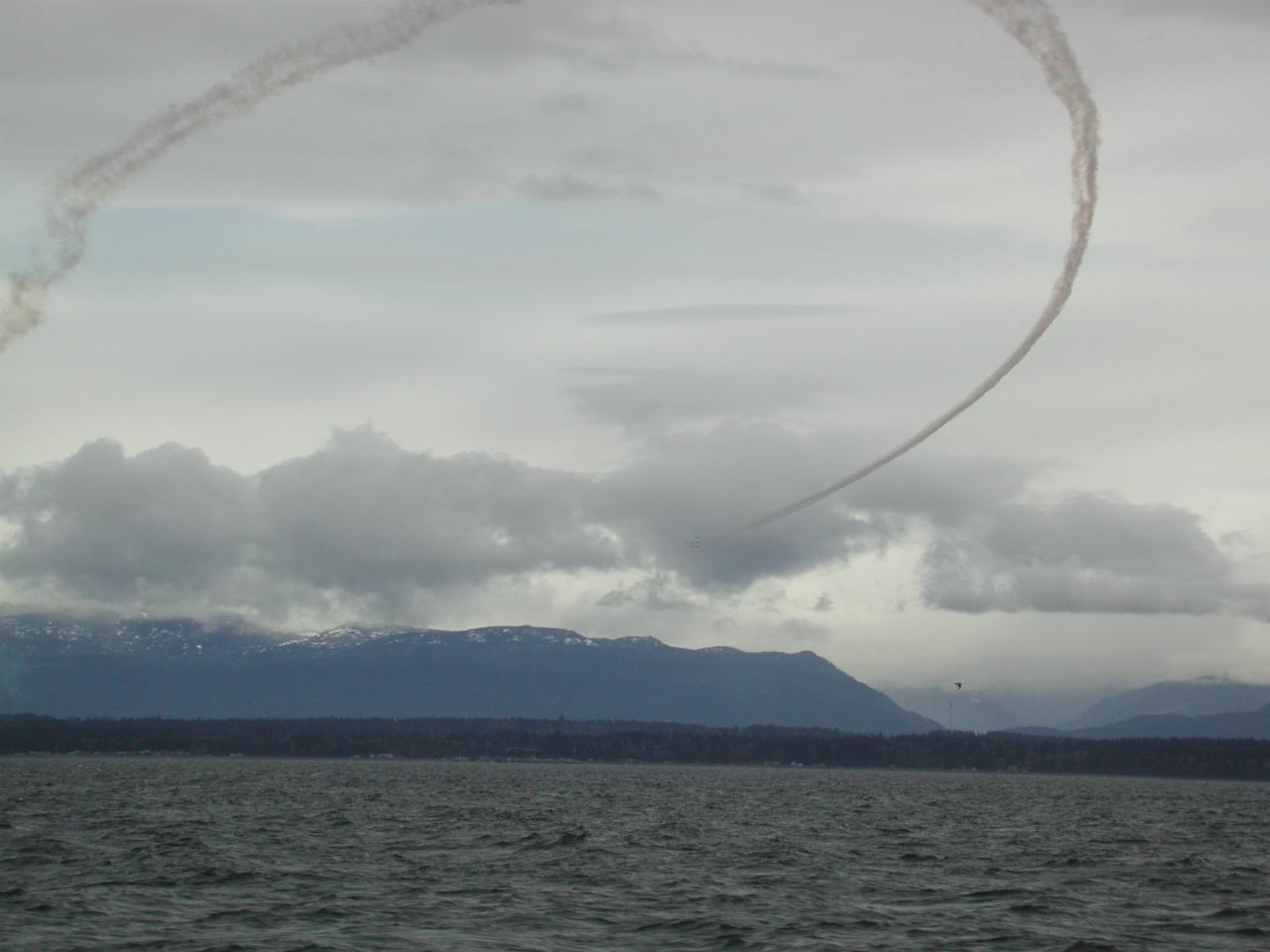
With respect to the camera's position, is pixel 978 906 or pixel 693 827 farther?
pixel 693 827

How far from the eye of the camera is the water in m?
65.8

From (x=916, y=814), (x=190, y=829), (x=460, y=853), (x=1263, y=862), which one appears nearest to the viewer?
(x=460, y=853)

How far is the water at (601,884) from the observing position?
6581cm

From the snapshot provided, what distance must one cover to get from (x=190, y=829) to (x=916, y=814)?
90873mm

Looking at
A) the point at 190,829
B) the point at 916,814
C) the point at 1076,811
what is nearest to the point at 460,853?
the point at 190,829

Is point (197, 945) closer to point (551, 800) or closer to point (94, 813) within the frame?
point (94, 813)

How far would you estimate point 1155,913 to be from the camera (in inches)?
3019

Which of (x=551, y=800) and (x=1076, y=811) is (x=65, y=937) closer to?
(x=551, y=800)

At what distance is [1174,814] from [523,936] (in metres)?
156

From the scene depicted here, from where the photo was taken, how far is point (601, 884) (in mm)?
84500

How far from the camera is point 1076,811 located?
198875mm

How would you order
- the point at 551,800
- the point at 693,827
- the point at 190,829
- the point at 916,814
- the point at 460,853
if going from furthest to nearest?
the point at 551,800 < the point at 916,814 < the point at 693,827 < the point at 190,829 < the point at 460,853

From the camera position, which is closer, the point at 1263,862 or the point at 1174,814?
the point at 1263,862

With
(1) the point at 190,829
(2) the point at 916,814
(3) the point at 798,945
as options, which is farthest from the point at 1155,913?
(2) the point at 916,814
